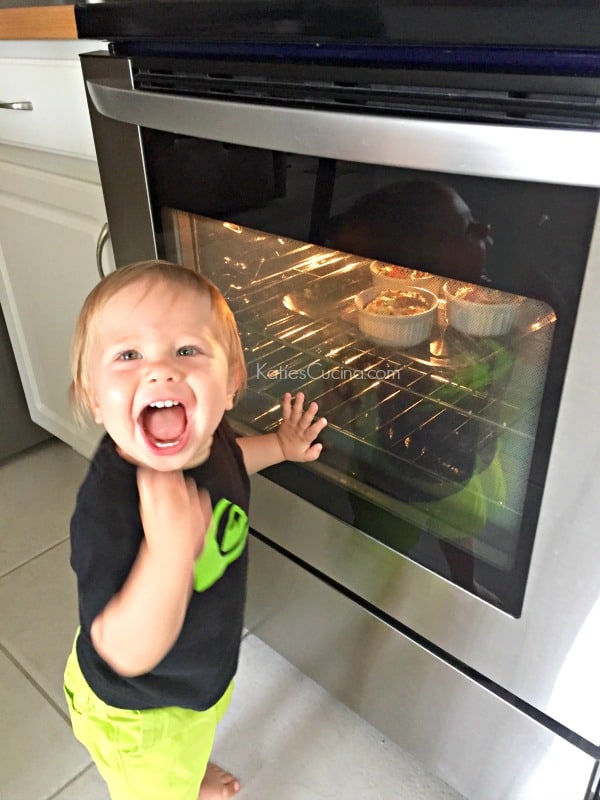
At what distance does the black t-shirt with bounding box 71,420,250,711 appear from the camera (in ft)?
2.06

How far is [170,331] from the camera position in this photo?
2.00ft

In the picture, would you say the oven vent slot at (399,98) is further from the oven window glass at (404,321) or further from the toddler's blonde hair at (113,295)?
the toddler's blonde hair at (113,295)

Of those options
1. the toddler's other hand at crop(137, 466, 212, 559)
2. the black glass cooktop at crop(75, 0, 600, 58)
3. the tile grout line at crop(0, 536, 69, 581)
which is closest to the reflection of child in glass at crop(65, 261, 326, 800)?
the toddler's other hand at crop(137, 466, 212, 559)

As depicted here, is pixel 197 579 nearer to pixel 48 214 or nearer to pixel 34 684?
pixel 34 684

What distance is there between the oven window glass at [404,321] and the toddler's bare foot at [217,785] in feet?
1.36

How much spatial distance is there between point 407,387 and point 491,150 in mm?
271

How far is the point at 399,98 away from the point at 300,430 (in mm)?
390

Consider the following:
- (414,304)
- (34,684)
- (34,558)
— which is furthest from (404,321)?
(34,558)

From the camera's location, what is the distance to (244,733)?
102 centimetres

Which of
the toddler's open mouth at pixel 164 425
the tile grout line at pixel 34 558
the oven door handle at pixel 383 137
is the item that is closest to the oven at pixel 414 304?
the oven door handle at pixel 383 137

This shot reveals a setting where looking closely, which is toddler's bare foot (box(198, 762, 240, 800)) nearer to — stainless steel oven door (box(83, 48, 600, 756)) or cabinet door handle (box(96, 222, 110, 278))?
stainless steel oven door (box(83, 48, 600, 756))

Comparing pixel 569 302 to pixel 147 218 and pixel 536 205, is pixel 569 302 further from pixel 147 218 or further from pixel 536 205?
pixel 147 218

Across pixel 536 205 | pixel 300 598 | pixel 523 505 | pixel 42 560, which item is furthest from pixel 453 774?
pixel 42 560

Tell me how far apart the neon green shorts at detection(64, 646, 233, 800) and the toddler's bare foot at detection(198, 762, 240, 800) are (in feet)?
0.40
